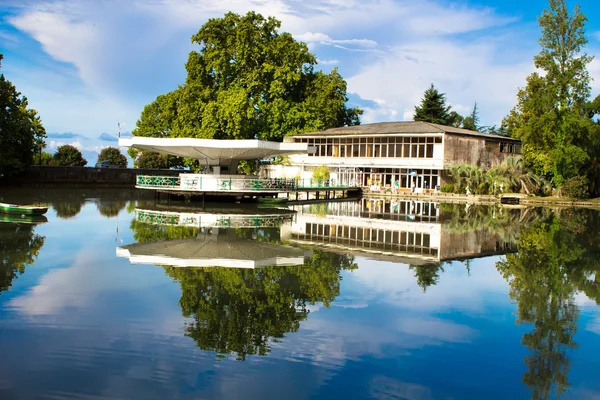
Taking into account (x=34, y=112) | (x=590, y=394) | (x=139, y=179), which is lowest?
(x=590, y=394)

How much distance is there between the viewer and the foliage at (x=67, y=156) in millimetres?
62438

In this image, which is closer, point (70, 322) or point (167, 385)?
point (167, 385)

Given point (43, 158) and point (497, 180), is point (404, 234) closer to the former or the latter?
point (497, 180)

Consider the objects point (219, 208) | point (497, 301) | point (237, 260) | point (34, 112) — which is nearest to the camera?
point (497, 301)

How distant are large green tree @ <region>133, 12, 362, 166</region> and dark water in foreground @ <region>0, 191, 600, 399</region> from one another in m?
26.8

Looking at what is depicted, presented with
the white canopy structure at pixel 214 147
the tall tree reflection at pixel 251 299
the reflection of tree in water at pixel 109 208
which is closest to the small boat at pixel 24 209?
the reflection of tree in water at pixel 109 208

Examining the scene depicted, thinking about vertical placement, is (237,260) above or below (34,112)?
below

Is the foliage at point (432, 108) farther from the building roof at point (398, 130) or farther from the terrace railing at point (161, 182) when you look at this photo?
the terrace railing at point (161, 182)

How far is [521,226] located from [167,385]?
22574mm

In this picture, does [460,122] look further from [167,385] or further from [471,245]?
[167,385]

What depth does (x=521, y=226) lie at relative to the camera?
86.8 feet

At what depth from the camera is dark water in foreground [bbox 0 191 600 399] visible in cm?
732

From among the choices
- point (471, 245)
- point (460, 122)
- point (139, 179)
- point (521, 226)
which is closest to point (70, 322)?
point (471, 245)

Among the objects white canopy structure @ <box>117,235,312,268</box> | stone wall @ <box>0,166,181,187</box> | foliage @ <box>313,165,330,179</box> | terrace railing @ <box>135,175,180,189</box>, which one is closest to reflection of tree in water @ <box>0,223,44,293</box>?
white canopy structure @ <box>117,235,312,268</box>
